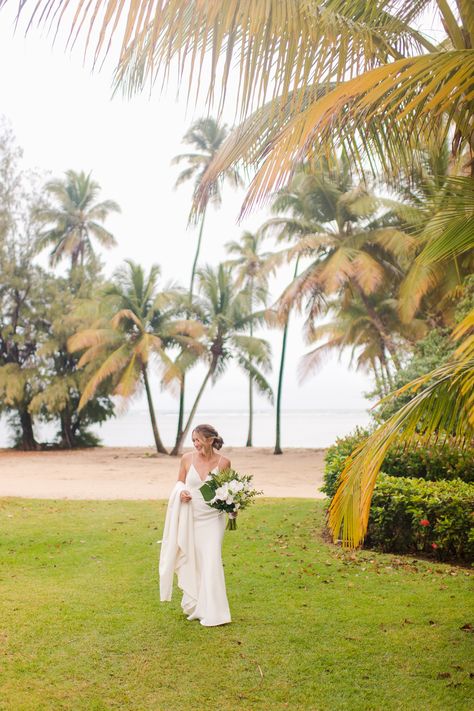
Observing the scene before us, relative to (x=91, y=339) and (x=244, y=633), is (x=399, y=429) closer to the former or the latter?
(x=244, y=633)

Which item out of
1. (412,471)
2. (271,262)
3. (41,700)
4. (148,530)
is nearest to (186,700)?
(41,700)

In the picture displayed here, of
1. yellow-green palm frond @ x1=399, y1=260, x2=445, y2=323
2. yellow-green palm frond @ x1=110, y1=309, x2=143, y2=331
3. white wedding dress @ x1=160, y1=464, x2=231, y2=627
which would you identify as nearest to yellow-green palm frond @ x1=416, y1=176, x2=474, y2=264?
white wedding dress @ x1=160, y1=464, x2=231, y2=627

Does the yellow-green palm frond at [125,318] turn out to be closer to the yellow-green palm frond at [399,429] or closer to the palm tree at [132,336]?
the palm tree at [132,336]

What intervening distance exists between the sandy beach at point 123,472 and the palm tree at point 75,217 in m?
10.8

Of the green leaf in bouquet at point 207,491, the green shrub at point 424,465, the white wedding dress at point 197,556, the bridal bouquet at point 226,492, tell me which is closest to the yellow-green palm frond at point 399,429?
the bridal bouquet at point 226,492

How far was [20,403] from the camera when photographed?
3061cm

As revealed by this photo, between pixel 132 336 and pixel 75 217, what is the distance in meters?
9.02

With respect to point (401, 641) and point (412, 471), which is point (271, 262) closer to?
point (412, 471)

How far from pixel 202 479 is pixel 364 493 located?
2825 millimetres

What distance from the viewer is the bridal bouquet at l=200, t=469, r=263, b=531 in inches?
241

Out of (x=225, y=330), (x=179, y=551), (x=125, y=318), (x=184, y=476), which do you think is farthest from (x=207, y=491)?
(x=225, y=330)

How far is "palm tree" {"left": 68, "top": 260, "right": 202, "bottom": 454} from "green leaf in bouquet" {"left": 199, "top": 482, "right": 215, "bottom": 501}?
21351 mm

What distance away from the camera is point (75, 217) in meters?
33.9

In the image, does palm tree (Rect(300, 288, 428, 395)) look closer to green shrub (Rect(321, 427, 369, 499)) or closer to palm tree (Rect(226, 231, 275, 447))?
palm tree (Rect(226, 231, 275, 447))
